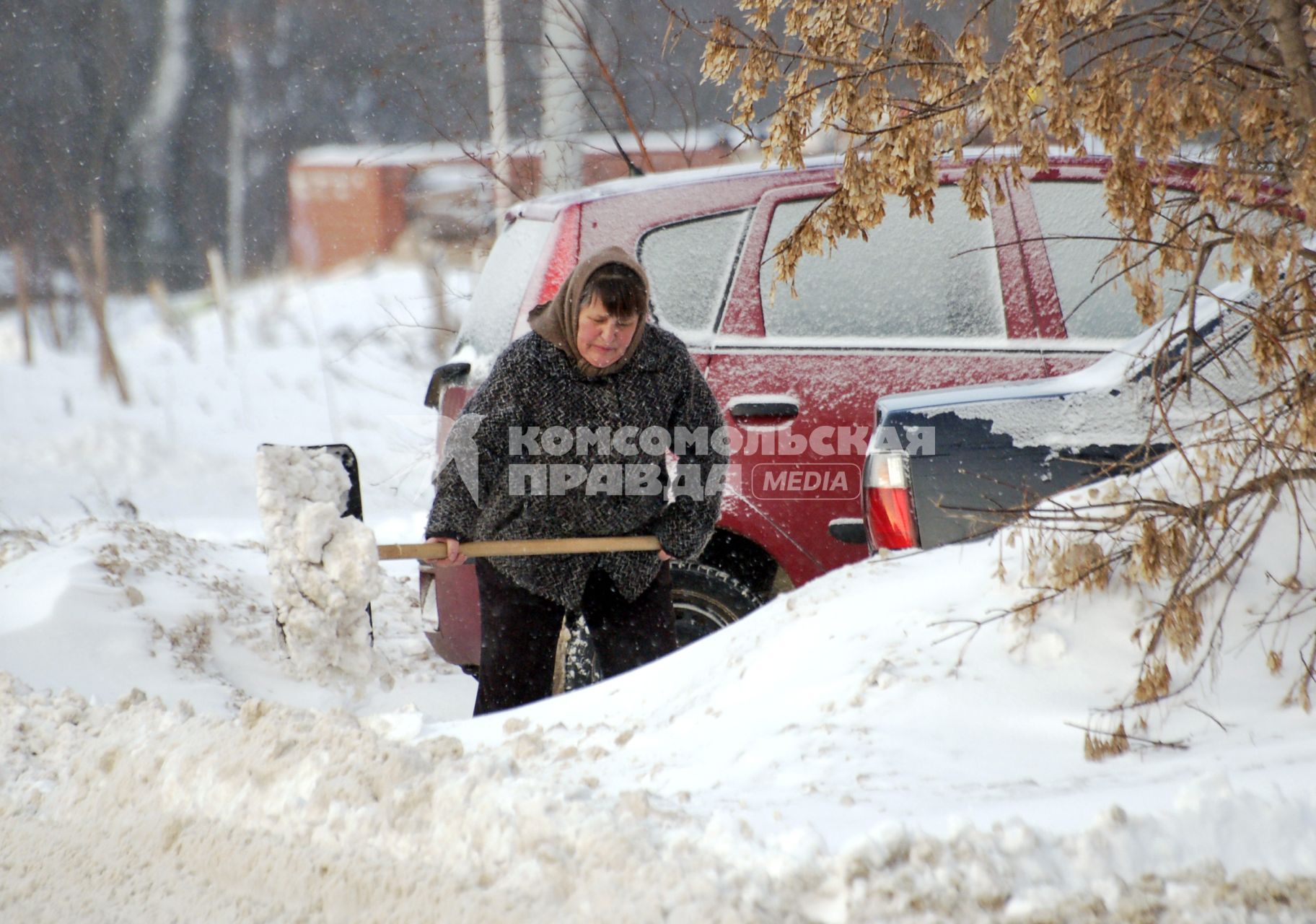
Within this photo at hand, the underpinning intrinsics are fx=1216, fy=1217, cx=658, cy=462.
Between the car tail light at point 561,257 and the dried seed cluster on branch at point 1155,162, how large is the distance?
1.10 m

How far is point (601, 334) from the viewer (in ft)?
10.8

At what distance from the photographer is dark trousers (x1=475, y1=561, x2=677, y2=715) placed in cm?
353

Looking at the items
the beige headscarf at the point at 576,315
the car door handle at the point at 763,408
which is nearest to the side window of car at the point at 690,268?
the car door handle at the point at 763,408

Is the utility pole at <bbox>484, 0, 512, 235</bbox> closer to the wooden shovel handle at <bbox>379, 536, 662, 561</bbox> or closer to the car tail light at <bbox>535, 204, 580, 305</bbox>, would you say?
the car tail light at <bbox>535, 204, 580, 305</bbox>

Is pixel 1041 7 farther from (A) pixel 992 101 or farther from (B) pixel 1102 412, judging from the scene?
(B) pixel 1102 412

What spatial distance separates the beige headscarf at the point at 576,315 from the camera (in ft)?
10.7

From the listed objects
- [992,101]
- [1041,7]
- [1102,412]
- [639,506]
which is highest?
[1041,7]

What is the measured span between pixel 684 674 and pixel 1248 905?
1674 millimetres

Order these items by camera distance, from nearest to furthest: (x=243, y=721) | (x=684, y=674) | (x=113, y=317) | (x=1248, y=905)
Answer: (x=1248, y=905) → (x=243, y=721) → (x=684, y=674) → (x=113, y=317)

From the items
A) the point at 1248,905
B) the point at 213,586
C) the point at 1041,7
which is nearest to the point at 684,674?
the point at 1248,905

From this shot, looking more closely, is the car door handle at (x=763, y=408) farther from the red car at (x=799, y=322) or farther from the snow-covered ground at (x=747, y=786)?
the snow-covered ground at (x=747, y=786)

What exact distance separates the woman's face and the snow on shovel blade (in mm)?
810

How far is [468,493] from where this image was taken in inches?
136

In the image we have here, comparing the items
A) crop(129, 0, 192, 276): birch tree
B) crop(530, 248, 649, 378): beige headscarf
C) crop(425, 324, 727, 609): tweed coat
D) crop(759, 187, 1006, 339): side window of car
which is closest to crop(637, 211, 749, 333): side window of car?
crop(759, 187, 1006, 339): side window of car
